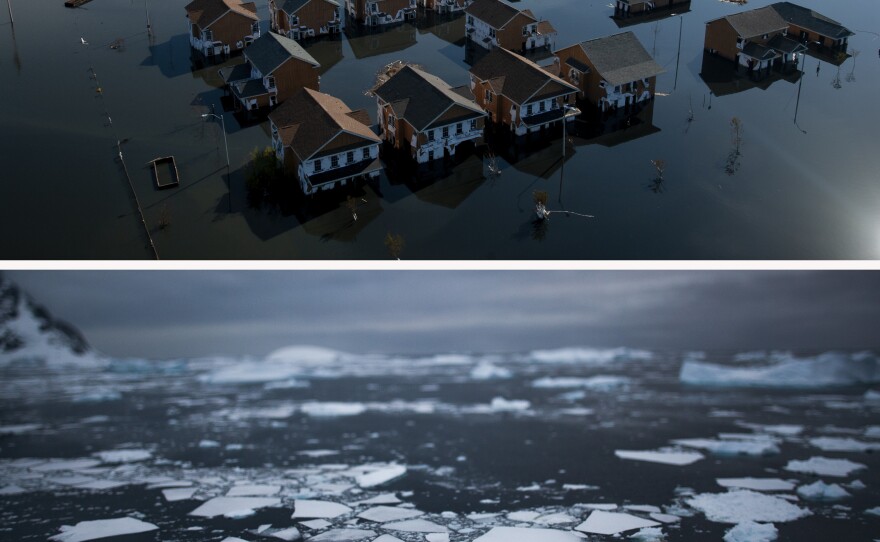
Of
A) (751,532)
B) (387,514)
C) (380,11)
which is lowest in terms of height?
(387,514)

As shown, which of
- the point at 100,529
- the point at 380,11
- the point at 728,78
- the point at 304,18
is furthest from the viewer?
the point at 380,11

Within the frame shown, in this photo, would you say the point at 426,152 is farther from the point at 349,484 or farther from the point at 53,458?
the point at 53,458

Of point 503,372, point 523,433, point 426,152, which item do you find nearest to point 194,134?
point 426,152

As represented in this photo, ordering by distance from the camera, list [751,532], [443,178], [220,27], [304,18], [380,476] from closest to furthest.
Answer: [751,532]
[380,476]
[443,178]
[220,27]
[304,18]

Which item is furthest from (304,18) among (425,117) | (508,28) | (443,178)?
(443,178)

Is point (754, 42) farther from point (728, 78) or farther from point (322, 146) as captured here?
point (322, 146)

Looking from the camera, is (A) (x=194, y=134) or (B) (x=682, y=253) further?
(A) (x=194, y=134)
